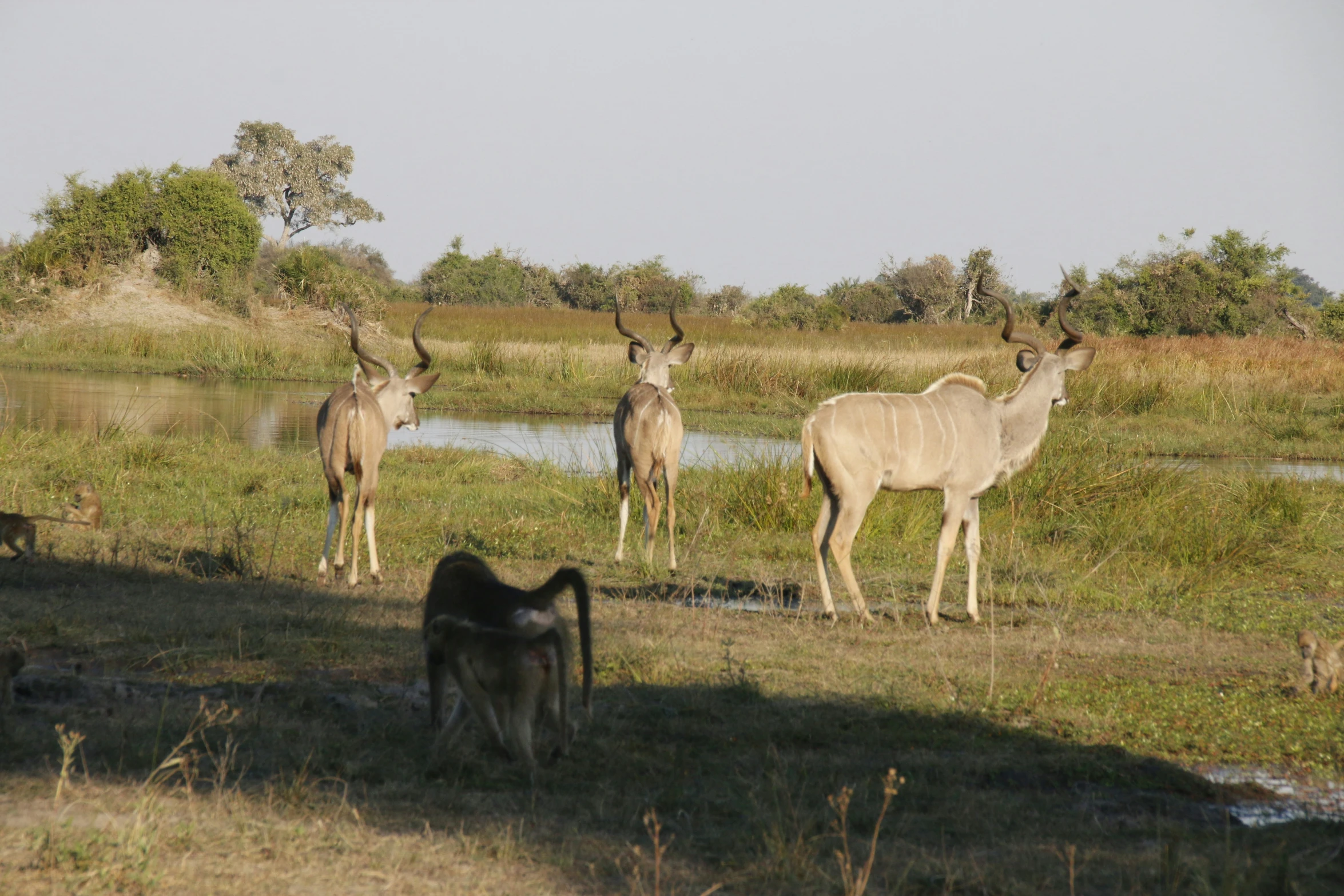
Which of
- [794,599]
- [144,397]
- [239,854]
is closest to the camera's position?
[239,854]

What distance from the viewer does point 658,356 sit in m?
11.9

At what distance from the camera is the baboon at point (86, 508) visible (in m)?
9.33

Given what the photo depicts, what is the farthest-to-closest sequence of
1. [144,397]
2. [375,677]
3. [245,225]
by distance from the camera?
[245,225], [144,397], [375,677]

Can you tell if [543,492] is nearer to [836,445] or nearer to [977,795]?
[836,445]

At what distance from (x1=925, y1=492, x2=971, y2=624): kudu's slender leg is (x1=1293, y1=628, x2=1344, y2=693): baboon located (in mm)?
2169

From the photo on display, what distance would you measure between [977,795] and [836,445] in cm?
391

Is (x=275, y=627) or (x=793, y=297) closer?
(x=275, y=627)

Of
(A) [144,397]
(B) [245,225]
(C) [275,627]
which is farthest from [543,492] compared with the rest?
(B) [245,225]

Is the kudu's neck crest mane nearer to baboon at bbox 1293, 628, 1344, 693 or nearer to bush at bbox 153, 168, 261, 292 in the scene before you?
baboon at bbox 1293, 628, 1344, 693

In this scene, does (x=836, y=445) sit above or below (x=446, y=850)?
above

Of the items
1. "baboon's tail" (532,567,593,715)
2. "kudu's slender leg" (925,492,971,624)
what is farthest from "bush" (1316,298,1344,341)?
"baboon's tail" (532,567,593,715)

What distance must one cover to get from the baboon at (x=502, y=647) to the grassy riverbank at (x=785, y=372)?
1307cm

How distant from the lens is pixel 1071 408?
19.7 m

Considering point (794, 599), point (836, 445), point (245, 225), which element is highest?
point (245, 225)
